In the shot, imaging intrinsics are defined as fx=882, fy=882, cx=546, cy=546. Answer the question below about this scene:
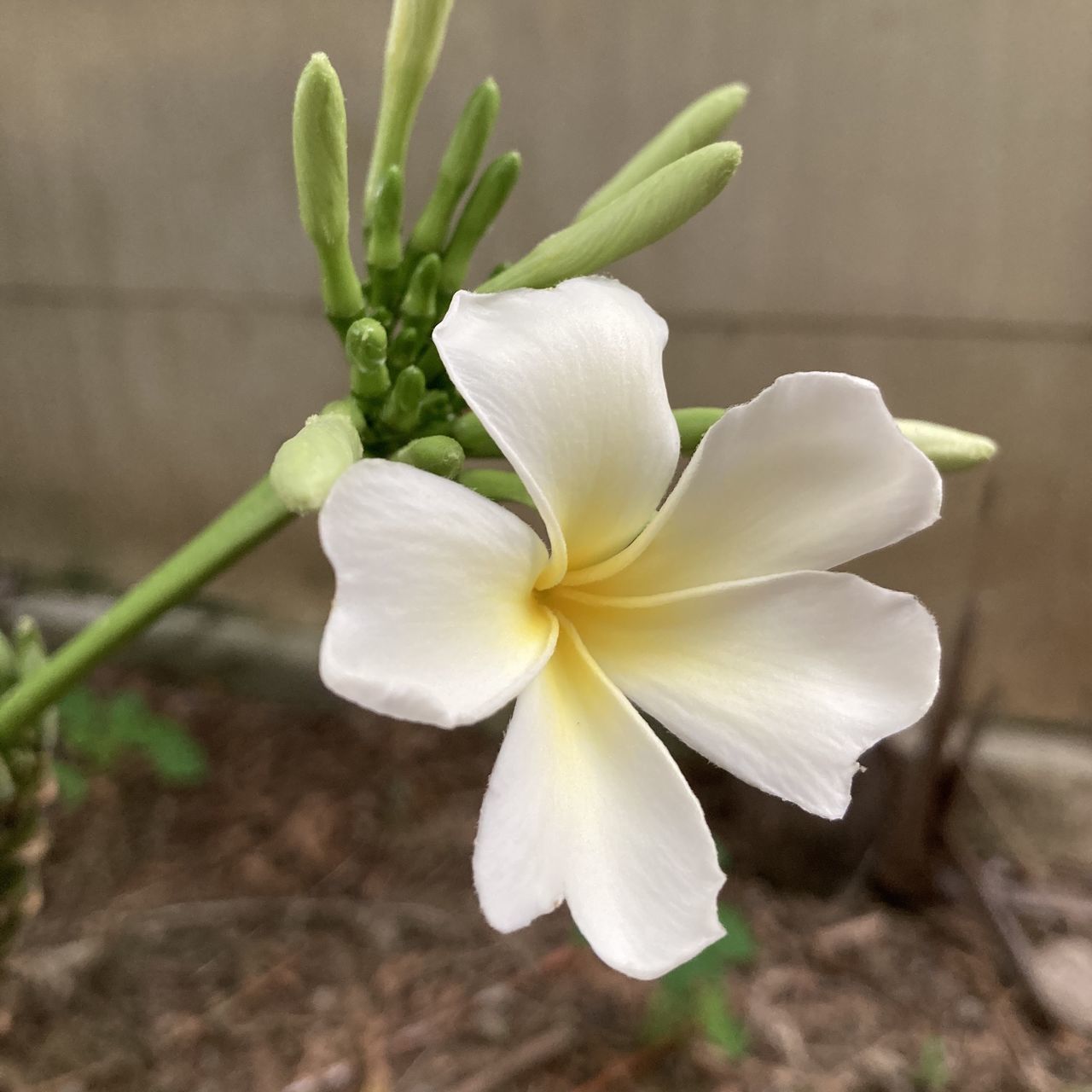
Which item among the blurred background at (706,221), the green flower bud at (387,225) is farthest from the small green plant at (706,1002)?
the green flower bud at (387,225)

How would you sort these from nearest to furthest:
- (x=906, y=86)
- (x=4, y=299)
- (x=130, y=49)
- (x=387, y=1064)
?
(x=387, y=1064)
(x=906, y=86)
(x=130, y=49)
(x=4, y=299)

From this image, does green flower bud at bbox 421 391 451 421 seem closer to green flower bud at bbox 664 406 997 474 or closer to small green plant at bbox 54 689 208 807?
green flower bud at bbox 664 406 997 474

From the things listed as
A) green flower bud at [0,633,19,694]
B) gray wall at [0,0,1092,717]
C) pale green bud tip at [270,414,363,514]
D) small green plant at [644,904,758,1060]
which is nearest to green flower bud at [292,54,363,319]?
pale green bud tip at [270,414,363,514]

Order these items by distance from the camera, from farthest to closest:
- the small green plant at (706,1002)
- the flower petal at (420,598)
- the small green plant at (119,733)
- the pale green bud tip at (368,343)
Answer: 1. the small green plant at (119,733)
2. the small green plant at (706,1002)
3. the pale green bud tip at (368,343)
4. the flower petal at (420,598)

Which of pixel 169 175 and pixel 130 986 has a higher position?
pixel 169 175

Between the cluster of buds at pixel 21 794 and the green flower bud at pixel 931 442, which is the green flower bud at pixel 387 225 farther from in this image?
the cluster of buds at pixel 21 794

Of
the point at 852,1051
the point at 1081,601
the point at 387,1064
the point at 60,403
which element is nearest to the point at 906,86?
the point at 1081,601

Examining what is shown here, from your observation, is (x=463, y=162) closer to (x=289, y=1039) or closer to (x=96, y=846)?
(x=289, y=1039)

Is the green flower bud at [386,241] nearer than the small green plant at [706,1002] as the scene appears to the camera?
Yes
